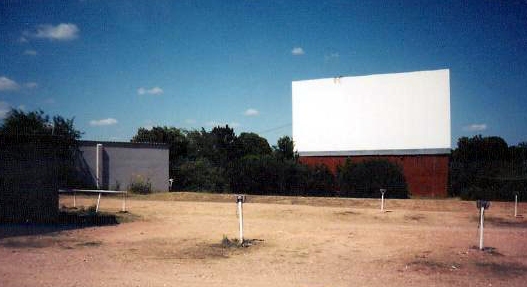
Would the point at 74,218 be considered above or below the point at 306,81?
below

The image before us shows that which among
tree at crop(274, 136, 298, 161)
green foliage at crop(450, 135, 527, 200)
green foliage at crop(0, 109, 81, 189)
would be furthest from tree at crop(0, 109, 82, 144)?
green foliage at crop(450, 135, 527, 200)

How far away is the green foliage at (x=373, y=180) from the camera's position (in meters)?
24.1

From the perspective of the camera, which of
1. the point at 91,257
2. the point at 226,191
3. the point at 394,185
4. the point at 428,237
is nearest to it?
the point at 91,257

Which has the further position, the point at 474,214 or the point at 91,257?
the point at 474,214

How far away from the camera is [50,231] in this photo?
12.8m

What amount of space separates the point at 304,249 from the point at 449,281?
362 cm

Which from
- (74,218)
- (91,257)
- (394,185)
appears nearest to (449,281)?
(91,257)

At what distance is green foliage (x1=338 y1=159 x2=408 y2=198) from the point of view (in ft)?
79.2

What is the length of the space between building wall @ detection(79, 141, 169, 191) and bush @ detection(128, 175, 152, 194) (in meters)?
0.10

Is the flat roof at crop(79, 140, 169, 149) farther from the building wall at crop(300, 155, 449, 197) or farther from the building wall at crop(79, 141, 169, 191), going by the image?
the building wall at crop(300, 155, 449, 197)

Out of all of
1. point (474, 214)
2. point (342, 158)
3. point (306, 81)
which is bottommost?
point (474, 214)

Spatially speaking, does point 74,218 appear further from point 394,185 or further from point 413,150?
point 413,150

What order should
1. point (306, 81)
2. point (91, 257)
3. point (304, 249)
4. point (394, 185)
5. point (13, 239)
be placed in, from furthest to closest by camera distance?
1. point (306, 81)
2. point (394, 185)
3. point (13, 239)
4. point (304, 249)
5. point (91, 257)

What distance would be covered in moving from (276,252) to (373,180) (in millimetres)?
15656
